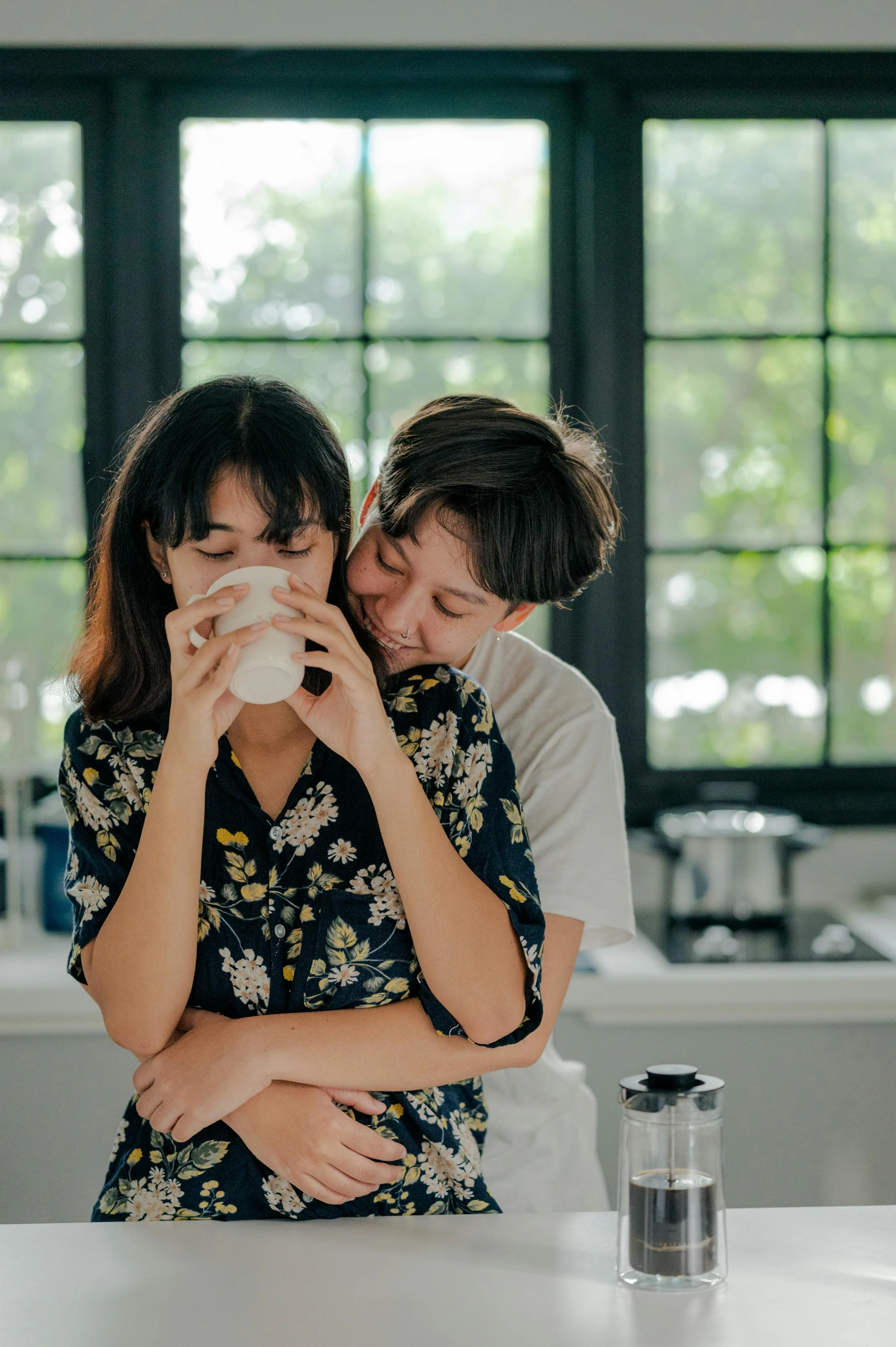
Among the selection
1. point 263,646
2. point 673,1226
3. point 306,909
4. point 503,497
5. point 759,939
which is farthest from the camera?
point 759,939

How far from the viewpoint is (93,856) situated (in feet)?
3.96

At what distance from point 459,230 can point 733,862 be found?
56.8 inches

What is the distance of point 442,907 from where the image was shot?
1108 mm

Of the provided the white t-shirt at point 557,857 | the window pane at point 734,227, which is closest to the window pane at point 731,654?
the window pane at point 734,227

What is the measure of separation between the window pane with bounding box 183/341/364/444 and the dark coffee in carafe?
2.05 m

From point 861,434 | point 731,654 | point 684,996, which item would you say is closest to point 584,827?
point 684,996

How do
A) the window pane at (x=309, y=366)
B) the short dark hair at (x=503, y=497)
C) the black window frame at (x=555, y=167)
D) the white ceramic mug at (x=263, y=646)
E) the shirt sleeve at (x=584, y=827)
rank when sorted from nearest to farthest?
the white ceramic mug at (x=263, y=646) → the short dark hair at (x=503, y=497) → the shirt sleeve at (x=584, y=827) → the black window frame at (x=555, y=167) → the window pane at (x=309, y=366)

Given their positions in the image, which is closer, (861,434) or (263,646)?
(263,646)

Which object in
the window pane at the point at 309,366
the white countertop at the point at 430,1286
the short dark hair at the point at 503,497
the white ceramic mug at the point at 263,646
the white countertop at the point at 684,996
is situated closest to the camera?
the white countertop at the point at 430,1286

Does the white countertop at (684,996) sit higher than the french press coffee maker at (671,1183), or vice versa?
the french press coffee maker at (671,1183)

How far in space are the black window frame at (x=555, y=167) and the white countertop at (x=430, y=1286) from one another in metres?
1.78

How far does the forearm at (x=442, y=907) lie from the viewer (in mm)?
1106

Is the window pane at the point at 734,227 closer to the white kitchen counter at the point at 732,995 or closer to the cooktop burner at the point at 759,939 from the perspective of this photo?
the cooktop burner at the point at 759,939

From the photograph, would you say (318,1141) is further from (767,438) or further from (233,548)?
(767,438)
